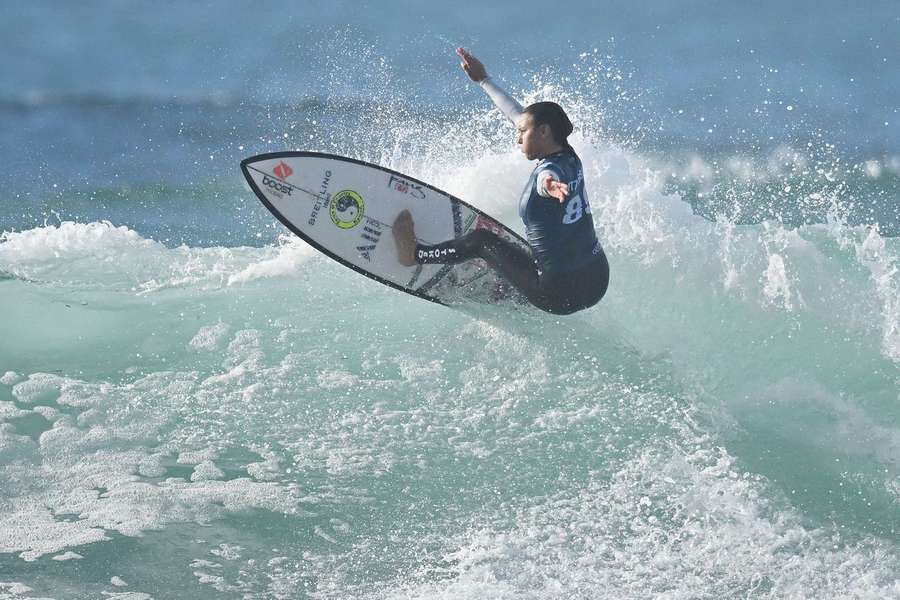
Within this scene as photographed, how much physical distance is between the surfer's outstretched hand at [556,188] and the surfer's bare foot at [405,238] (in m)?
1.59

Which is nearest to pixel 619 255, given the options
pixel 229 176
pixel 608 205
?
pixel 608 205

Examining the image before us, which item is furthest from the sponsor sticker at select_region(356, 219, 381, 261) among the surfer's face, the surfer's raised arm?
the surfer's face

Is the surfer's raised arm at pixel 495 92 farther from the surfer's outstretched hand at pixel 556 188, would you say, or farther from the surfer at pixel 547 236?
the surfer's outstretched hand at pixel 556 188

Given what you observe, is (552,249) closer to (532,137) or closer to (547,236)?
(547,236)

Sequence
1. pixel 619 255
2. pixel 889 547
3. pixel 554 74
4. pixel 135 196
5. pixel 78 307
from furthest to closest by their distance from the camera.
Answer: pixel 554 74
pixel 135 196
pixel 78 307
pixel 619 255
pixel 889 547

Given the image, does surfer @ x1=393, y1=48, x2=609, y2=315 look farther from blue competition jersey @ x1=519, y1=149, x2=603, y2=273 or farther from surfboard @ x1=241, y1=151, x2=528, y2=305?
surfboard @ x1=241, y1=151, x2=528, y2=305

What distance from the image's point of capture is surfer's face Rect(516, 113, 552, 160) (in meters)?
5.75

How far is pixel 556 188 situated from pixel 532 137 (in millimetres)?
529

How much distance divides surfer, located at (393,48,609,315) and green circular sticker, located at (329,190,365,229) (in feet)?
2.03

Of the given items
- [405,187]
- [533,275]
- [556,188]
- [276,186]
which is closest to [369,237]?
[405,187]

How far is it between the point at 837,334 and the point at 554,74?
1127cm

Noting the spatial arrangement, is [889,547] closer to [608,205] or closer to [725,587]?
[725,587]

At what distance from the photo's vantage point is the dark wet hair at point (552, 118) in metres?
5.75

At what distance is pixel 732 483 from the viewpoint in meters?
5.79
